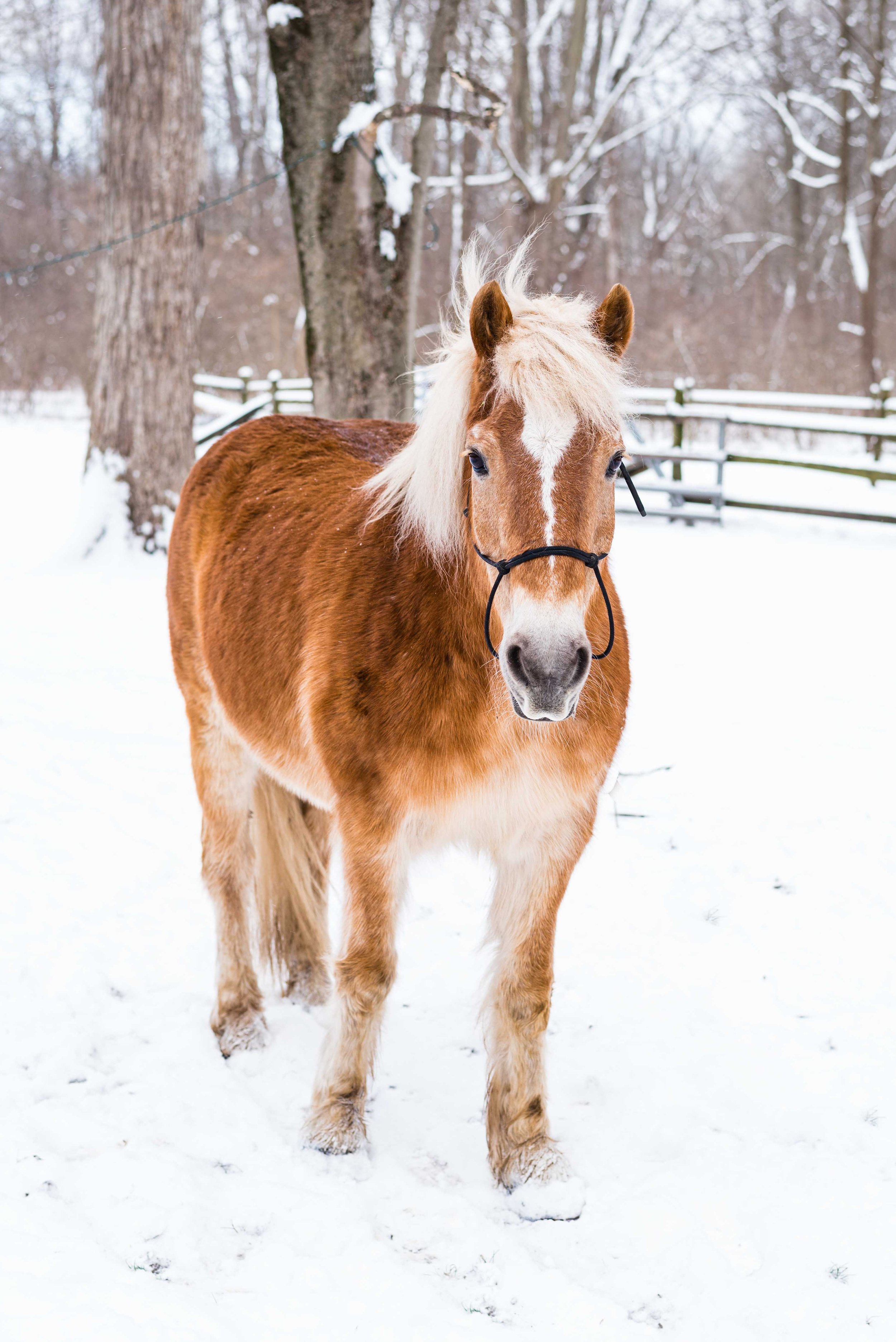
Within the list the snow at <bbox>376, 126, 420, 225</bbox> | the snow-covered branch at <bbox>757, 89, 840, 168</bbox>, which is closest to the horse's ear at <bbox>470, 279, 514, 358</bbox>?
the snow at <bbox>376, 126, 420, 225</bbox>

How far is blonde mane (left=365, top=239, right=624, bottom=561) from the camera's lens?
1.86 metres

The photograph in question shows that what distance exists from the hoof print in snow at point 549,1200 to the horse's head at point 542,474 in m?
1.16

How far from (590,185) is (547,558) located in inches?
737

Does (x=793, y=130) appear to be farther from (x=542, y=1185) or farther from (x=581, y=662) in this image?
(x=542, y=1185)

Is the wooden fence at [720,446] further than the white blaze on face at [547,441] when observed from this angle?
Yes

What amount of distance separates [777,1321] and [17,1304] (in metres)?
1.41

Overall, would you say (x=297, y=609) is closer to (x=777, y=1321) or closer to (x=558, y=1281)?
(x=558, y=1281)

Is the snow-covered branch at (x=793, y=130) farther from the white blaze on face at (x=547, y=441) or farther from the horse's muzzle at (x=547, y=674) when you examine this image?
the horse's muzzle at (x=547, y=674)

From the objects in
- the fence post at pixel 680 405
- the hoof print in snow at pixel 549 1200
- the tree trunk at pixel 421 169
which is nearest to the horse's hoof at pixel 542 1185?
the hoof print in snow at pixel 549 1200

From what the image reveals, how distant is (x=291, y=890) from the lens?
10.1 ft

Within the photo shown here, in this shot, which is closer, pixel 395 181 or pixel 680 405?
pixel 395 181

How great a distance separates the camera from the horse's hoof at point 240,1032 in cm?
285

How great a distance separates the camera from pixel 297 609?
8.38 feet

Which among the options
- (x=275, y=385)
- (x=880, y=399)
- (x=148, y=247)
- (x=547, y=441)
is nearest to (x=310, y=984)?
(x=547, y=441)
